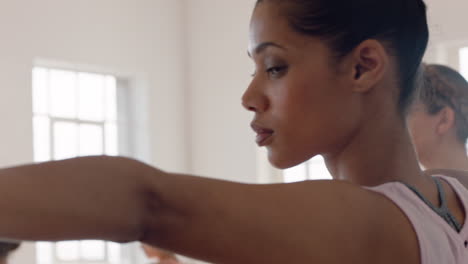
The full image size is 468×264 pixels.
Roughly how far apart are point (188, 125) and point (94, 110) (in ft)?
4.15

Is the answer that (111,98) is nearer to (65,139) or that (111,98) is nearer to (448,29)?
(65,139)

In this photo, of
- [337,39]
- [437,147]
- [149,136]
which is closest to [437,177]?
[337,39]

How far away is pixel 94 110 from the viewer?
8.66 meters

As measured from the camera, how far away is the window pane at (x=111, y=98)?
8.84 m

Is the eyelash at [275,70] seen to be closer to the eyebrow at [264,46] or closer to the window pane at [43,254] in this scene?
the eyebrow at [264,46]

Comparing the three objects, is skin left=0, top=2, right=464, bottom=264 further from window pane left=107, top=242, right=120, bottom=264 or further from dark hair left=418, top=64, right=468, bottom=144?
window pane left=107, top=242, right=120, bottom=264

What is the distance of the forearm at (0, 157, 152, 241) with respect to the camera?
1.59ft

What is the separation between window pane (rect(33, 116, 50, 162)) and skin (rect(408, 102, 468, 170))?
6.41 m

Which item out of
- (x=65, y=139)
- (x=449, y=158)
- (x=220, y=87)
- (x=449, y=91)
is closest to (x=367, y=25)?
(x=449, y=158)

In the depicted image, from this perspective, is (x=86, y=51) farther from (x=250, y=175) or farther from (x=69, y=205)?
(x=69, y=205)

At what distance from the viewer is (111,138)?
8859 millimetres

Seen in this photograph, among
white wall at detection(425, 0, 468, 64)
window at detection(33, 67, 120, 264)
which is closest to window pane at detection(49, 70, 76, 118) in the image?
window at detection(33, 67, 120, 264)

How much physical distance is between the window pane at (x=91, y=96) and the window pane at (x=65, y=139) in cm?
18

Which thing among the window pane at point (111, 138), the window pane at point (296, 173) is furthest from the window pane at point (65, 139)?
the window pane at point (296, 173)
